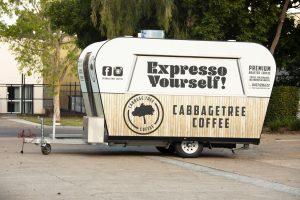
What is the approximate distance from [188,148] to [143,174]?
4740 mm

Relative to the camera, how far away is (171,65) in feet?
64.6

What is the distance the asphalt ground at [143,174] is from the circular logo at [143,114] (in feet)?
2.96

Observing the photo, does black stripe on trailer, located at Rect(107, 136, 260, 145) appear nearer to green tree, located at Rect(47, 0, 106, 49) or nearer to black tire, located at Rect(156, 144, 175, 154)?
black tire, located at Rect(156, 144, 175, 154)

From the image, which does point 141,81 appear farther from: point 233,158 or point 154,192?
point 154,192

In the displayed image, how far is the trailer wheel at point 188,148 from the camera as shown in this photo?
20.2 metres

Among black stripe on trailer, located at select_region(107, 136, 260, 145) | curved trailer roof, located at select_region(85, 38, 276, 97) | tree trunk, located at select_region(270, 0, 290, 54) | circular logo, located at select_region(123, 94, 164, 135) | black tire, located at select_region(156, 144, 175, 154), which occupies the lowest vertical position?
black tire, located at select_region(156, 144, 175, 154)

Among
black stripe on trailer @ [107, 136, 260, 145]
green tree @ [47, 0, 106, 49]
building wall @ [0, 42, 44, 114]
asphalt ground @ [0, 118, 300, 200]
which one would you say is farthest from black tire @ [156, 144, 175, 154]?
building wall @ [0, 42, 44, 114]

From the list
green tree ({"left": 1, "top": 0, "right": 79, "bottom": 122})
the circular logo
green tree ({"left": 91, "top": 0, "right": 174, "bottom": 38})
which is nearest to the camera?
the circular logo

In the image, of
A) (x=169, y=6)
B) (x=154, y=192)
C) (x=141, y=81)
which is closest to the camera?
(x=154, y=192)

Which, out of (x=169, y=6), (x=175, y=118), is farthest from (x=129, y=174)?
(x=169, y=6)

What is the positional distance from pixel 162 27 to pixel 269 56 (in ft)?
39.6

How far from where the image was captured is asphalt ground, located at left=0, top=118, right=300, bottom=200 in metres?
12.7

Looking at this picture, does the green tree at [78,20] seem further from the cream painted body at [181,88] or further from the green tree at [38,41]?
the cream painted body at [181,88]

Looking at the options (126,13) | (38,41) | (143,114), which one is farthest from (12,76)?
(143,114)
